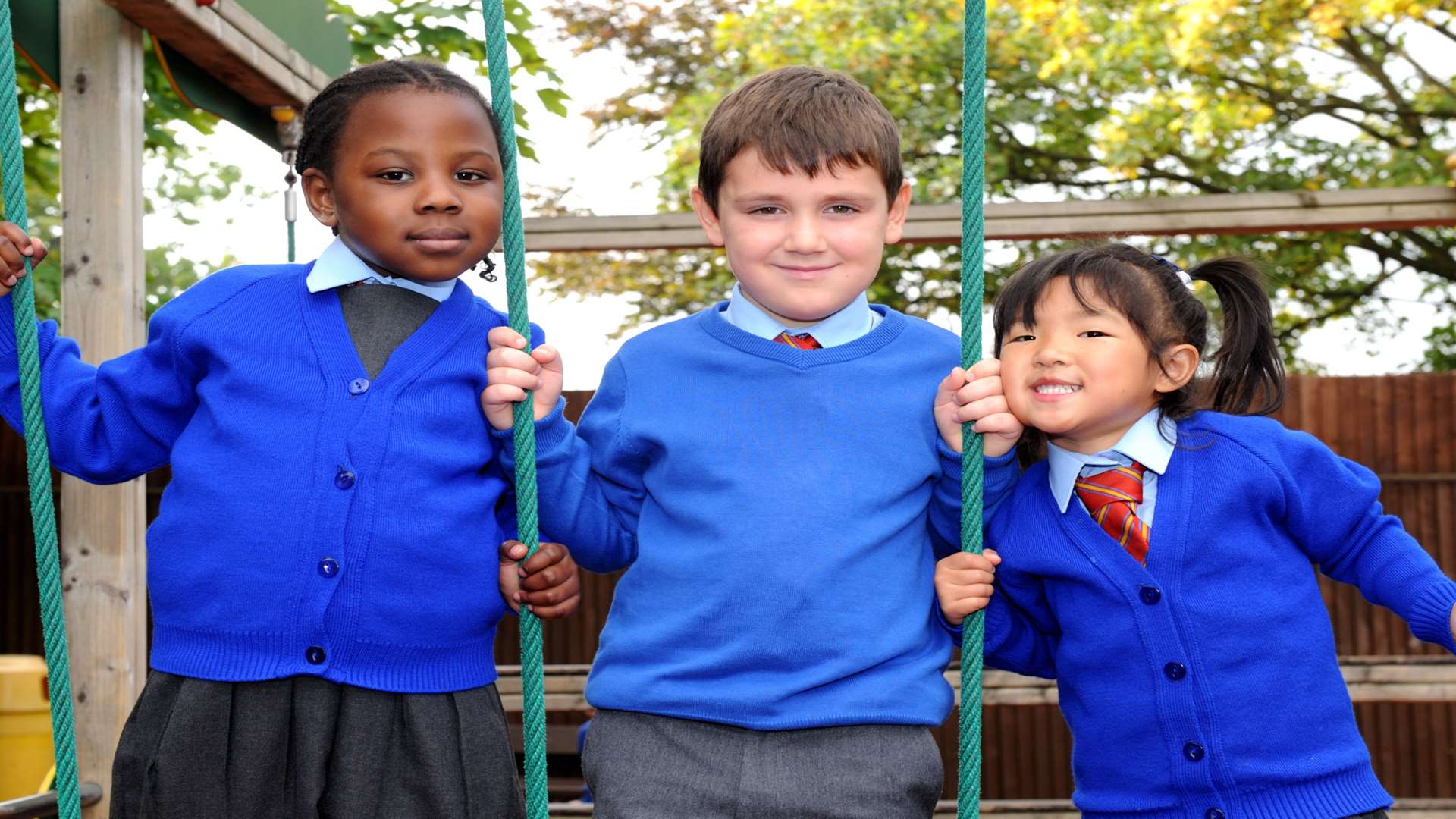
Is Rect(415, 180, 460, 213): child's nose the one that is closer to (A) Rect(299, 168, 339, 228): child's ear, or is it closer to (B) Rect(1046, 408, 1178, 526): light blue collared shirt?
(A) Rect(299, 168, 339, 228): child's ear

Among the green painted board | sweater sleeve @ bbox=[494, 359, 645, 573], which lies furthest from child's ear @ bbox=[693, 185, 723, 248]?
the green painted board

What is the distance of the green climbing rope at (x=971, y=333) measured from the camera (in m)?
1.88

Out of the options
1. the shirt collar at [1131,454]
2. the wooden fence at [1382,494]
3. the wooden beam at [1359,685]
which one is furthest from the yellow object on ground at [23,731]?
the wooden fence at [1382,494]

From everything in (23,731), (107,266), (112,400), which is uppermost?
(107,266)

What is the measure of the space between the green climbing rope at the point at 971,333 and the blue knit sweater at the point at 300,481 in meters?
0.68

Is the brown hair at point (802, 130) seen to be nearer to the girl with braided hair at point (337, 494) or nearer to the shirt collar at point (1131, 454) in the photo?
the girl with braided hair at point (337, 494)

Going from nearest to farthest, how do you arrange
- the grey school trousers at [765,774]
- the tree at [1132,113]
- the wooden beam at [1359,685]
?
the grey school trousers at [765,774] < the wooden beam at [1359,685] < the tree at [1132,113]

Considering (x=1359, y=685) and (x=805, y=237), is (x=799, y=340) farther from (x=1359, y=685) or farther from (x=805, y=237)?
(x=1359, y=685)

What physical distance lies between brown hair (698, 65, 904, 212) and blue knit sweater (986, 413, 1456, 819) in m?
0.61

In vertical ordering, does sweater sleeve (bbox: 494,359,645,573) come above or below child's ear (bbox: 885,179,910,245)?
below

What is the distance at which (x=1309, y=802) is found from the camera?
198 cm

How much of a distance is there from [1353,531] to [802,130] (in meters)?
1.02

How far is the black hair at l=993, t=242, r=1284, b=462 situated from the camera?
6.91ft

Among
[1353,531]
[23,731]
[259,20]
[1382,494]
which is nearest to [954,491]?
[1353,531]
